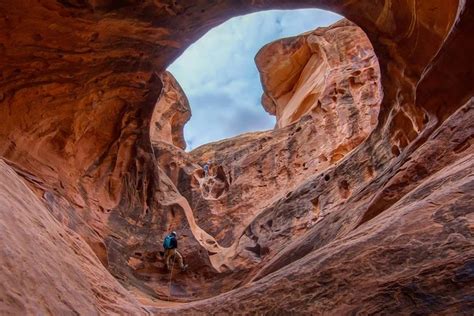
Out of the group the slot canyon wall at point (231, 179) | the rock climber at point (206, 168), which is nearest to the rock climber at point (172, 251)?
the slot canyon wall at point (231, 179)

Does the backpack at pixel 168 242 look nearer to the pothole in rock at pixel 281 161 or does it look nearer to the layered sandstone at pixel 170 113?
the pothole in rock at pixel 281 161

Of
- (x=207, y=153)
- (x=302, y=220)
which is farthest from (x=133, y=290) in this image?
(x=207, y=153)

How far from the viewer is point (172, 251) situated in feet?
42.4

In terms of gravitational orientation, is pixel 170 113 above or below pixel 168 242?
above

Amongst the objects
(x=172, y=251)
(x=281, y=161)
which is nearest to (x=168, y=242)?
(x=172, y=251)

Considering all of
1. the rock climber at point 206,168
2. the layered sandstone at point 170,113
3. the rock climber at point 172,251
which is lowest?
the rock climber at point 172,251

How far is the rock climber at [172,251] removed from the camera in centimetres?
1258

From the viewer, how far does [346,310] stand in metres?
4.00

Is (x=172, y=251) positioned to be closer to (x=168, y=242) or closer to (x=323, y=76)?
(x=168, y=242)

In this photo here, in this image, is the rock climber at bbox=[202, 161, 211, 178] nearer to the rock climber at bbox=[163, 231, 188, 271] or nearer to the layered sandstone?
the layered sandstone

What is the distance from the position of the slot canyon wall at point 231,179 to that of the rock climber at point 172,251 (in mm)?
398

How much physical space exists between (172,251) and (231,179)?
898 cm

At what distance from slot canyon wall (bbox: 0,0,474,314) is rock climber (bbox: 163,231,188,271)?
1.31 ft

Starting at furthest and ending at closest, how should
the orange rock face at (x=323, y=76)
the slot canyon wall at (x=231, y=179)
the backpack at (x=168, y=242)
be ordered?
the orange rock face at (x=323, y=76) < the backpack at (x=168, y=242) < the slot canyon wall at (x=231, y=179)
